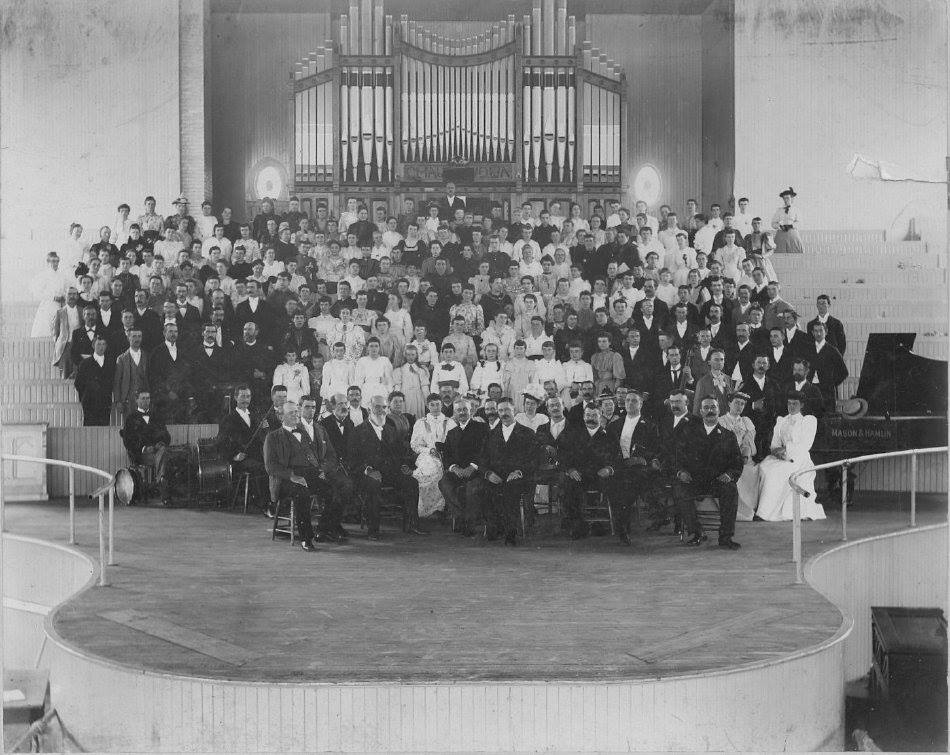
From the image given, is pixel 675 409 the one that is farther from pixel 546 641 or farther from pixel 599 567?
pixel 546 641

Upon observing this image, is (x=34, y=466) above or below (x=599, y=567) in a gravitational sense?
above

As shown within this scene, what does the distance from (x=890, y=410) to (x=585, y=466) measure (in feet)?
5.86

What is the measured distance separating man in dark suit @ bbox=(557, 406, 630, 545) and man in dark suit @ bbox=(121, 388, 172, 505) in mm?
2429

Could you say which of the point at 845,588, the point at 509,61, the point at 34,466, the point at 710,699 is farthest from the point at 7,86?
Result: the point at 845,588

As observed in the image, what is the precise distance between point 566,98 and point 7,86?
461 centimetres

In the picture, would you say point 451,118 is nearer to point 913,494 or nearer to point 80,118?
point 80,118

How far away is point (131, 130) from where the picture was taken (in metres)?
8.24

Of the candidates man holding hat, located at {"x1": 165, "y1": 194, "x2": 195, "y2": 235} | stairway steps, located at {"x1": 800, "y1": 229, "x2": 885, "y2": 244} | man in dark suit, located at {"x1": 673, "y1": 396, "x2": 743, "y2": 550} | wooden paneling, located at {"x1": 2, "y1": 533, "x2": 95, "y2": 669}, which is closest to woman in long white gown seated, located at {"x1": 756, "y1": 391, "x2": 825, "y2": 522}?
man in dark suit, located at {"x1": 673, "y1": 396, "x2": 743, "y2": 550}

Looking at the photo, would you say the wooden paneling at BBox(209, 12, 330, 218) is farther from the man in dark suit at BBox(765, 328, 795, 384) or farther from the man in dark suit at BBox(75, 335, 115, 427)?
the man in dark suit at BBox(765, 328, 795, 384)

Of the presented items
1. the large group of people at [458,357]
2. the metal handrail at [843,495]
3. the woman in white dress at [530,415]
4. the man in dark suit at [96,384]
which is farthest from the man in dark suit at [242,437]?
the metal handrail at [843,495]

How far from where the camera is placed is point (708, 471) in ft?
20.5

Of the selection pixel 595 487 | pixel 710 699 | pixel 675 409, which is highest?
pixel 675 409

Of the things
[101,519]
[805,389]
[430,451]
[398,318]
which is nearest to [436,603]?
[101,519]

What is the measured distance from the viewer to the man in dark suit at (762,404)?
6.84 meters
